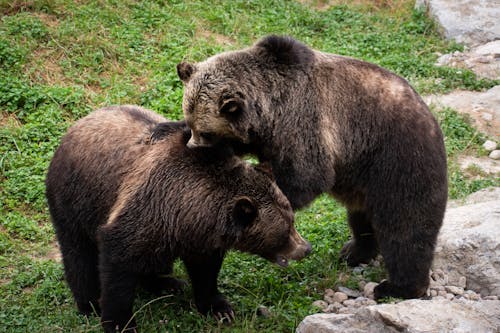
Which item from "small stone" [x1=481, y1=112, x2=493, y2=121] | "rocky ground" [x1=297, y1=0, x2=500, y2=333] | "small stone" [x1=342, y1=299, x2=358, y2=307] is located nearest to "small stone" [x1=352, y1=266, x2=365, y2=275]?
"rocky ground" [x1=297, y1=0, x2=500, y2=333]

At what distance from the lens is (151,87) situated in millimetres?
11445

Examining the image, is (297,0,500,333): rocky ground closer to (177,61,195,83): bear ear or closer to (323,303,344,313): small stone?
(323,303,344,313): small stone

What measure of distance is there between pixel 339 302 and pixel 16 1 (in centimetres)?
809

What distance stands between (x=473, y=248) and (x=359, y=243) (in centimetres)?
130

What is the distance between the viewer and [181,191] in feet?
21.7

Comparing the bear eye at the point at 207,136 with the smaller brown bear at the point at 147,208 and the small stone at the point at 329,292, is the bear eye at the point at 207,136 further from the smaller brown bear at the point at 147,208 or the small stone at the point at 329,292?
the small stone at the point at 329,292

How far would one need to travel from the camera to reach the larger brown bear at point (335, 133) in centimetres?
709

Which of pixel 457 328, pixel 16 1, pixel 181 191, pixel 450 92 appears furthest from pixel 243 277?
pixel 16 1

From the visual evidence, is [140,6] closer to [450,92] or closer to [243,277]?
[450,92]

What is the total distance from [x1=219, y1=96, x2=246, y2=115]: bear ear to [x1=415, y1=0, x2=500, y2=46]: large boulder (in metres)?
8.59

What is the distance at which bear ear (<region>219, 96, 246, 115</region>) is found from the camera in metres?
6.98

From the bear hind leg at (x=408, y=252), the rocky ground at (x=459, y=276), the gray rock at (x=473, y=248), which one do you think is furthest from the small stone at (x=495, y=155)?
the bear hind leg at (x=408, y=252)

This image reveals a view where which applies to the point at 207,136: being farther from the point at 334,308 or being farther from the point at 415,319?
the point at 415,319

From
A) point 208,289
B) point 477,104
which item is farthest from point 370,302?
point 477,104
